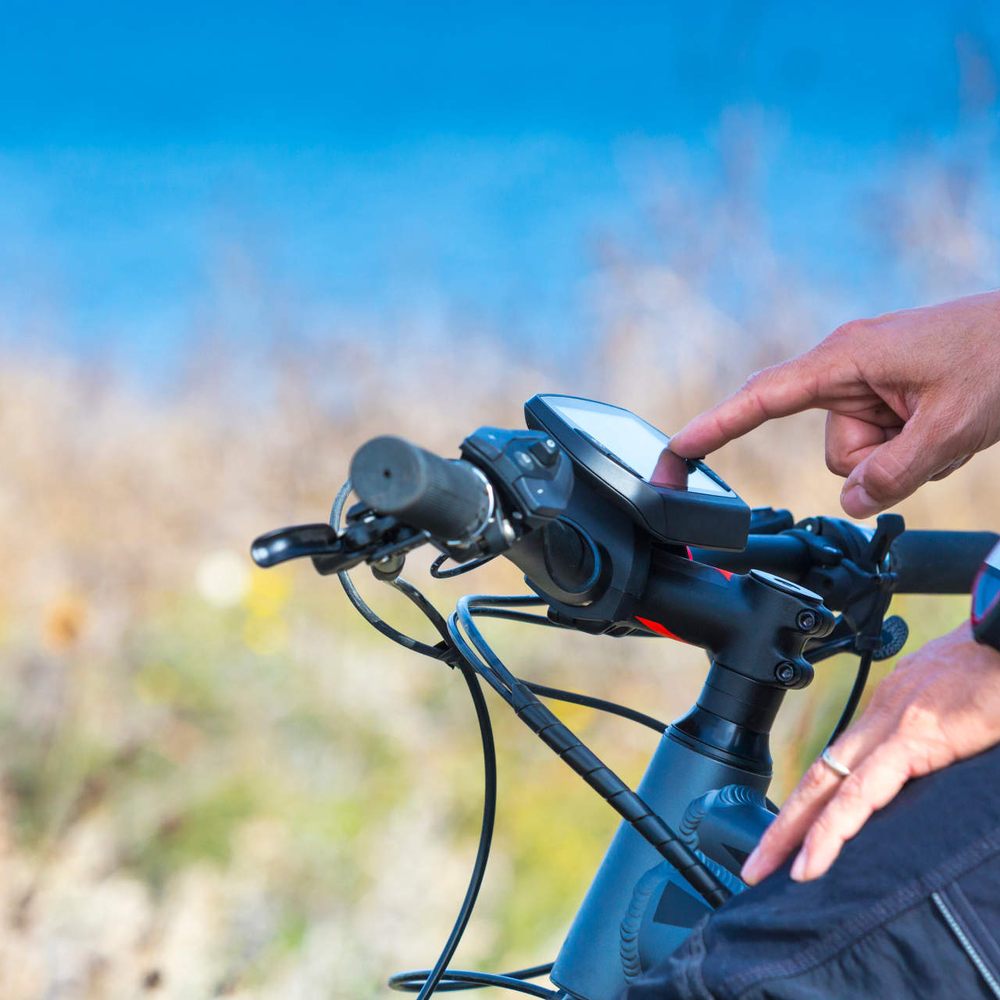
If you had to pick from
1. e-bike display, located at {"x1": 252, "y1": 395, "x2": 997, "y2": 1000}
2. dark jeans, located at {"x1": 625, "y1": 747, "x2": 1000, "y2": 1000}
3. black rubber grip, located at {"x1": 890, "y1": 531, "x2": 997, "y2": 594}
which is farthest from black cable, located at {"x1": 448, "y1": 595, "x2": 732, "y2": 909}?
black rubber grip, located at {"x1": 890, "y1": 531, "x2": 997, "y2": 594}

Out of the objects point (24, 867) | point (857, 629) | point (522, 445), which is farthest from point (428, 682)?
point (522, 445)

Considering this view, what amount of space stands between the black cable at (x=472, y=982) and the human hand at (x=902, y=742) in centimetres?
41

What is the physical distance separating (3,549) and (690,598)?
3922 millimetres

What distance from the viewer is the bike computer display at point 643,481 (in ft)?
2.53

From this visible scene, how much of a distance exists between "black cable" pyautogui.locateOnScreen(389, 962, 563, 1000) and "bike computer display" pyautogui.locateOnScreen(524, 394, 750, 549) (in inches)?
18.5

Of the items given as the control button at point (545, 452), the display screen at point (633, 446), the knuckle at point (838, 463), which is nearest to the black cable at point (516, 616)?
the display screen at point (633, 446)

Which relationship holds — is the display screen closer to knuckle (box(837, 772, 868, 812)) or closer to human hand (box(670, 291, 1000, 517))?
human hand (box(670, 291, 1000, 517))

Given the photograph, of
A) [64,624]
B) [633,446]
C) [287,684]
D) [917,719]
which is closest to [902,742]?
[917,719]

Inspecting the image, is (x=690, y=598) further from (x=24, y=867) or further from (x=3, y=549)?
(x=3, y=549)

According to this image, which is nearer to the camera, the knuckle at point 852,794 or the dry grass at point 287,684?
the knuckle at point 852,794

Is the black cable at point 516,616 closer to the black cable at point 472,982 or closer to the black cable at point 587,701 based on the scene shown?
the black cable at point 587,701

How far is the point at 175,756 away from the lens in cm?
301

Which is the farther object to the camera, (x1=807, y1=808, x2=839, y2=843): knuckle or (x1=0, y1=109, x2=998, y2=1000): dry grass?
→ (x1=0, y1=109, x2=998, y2=1000): dry grass

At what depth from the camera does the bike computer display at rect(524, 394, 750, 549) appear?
77 cm
